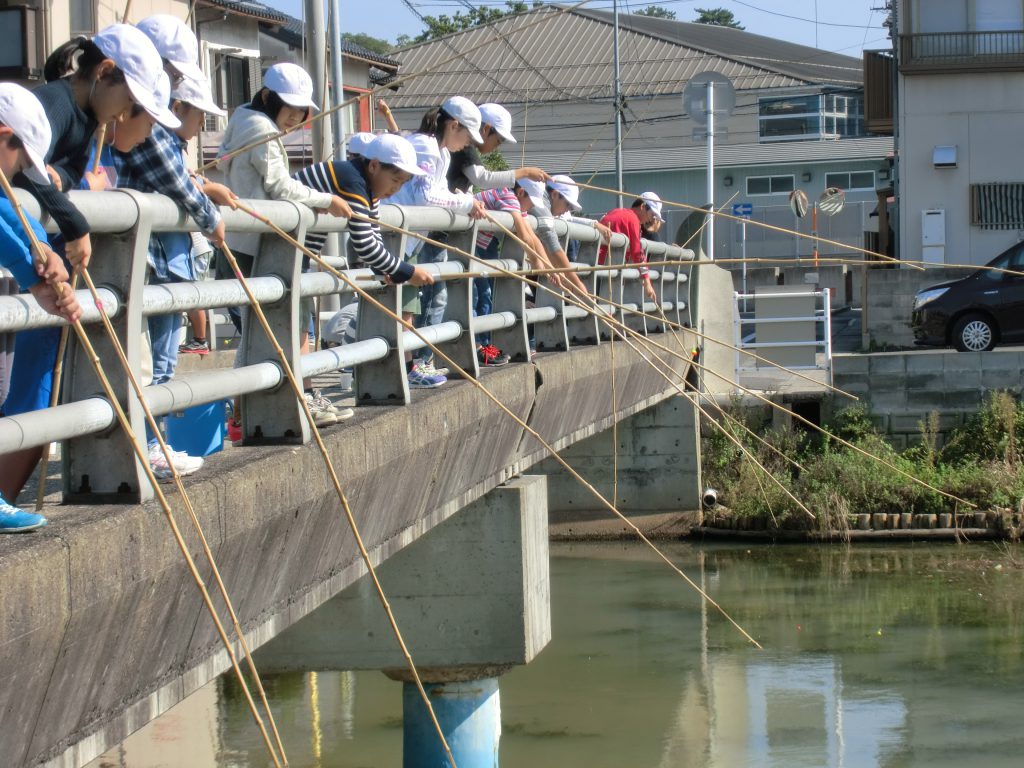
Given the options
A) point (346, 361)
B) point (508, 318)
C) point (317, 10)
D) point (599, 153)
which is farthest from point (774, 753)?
point (599, 153)

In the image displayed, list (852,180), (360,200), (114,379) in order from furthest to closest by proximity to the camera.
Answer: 1. (852,180)
2. (360,200)
3. (114,379)

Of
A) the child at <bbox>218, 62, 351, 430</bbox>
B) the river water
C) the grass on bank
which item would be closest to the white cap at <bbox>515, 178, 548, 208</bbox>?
the child at <bbox>218, 62, 351, 430</bbox>

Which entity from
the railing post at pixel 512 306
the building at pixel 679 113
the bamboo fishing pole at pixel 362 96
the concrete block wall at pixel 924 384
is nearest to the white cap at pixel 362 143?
the bamboo fishing pole at pixel 362 96

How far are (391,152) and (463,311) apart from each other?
150 centimetres

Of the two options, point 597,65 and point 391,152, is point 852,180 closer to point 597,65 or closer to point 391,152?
point 597,65

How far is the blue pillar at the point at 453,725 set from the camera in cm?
885

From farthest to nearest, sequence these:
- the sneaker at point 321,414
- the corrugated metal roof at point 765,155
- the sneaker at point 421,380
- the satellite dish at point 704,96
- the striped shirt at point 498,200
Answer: the corrugated metal roof at point 765,155 → the satellite dish at point 704,96 → the striped shirt at point 498,200 → the sneaker at point 421,380 → the sneaker at point 321,414

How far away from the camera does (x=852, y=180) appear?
45.3 meters

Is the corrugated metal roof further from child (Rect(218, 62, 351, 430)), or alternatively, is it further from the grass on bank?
child (Rect(218, 62, 351, 430))

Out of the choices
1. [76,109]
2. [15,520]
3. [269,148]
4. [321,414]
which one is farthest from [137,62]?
[321,414]

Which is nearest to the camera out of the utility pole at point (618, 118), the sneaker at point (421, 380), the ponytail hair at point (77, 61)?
the ponytail hair at point (77, 61)

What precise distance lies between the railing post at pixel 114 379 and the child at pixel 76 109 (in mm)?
117

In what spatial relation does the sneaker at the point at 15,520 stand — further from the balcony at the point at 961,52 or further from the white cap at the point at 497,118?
the balcony at the point at 961,52

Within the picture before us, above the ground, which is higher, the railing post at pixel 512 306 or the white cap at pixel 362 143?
the white cap at pixel 362 143
